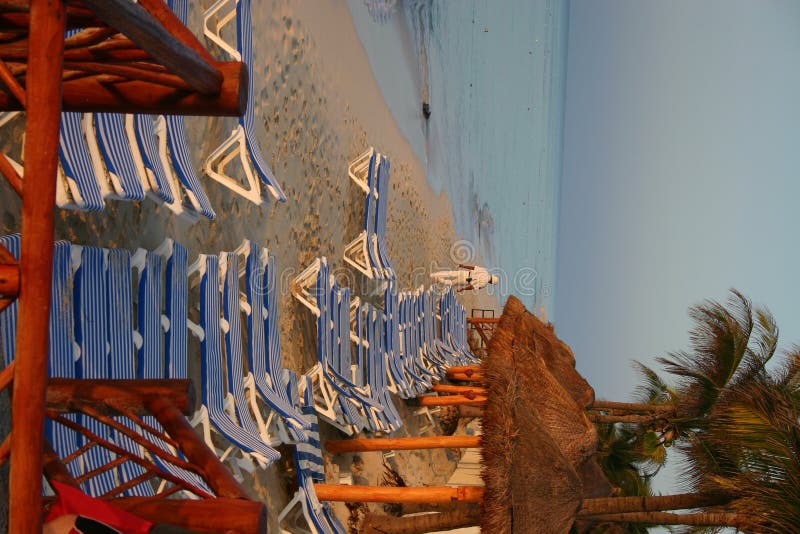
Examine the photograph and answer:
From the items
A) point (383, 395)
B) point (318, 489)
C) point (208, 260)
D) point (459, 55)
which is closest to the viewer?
point (208, 260)

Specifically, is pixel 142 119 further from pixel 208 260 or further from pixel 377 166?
pixel 377 166

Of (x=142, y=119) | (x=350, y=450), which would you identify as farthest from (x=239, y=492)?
(x=350, y=450)

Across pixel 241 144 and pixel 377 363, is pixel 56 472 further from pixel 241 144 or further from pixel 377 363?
pixel 377 363

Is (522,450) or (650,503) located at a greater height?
(522,450)

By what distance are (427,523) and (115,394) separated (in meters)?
3.29

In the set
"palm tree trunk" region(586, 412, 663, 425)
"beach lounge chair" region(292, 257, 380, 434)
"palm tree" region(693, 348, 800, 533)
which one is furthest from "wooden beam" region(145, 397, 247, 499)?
"palm tree trunk" region(586, 412, 663, 425)

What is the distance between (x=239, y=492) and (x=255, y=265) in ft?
9.57

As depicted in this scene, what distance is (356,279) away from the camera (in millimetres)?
7691

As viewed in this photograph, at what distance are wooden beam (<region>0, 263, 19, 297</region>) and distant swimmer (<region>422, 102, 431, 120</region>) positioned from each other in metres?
11.9

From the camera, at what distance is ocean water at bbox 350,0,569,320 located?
12.5 meters

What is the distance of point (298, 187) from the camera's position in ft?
20.0

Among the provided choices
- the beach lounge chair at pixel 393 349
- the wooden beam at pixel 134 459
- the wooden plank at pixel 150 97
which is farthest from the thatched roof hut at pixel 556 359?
the wooden plank at pixel 150 97

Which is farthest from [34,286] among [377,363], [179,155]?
[377,363]

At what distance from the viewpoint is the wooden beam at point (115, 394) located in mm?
1736
